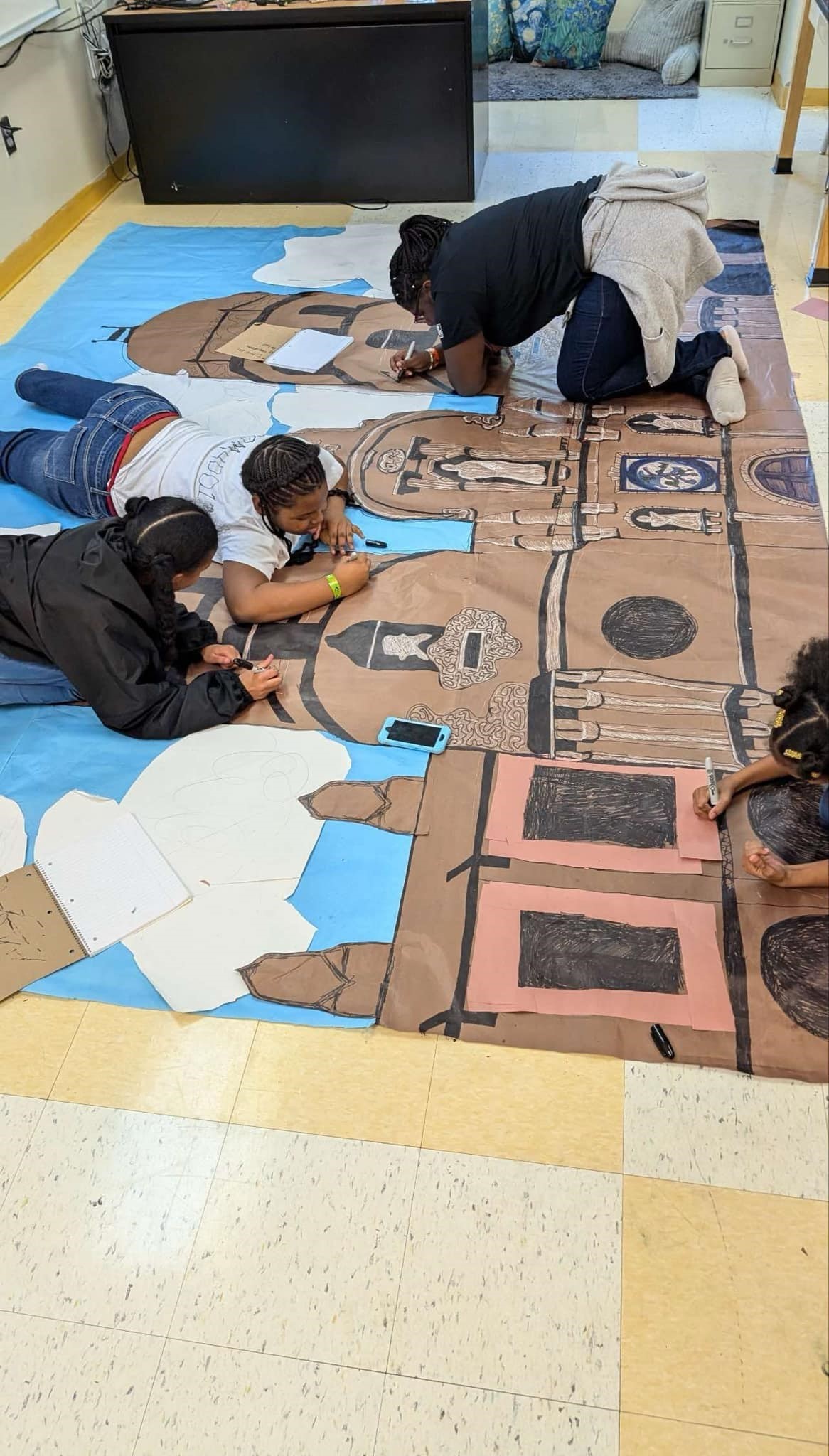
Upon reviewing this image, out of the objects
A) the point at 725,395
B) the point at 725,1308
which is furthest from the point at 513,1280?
the point at 725,395

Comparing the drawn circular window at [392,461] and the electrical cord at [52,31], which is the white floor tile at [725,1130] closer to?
the drawn circular window at [392,461]

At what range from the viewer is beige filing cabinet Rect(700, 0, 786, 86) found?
4824mm

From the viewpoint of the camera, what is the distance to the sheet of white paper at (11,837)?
197 cm

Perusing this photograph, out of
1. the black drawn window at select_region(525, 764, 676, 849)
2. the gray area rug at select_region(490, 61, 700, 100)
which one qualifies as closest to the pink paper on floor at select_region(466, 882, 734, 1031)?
the black drawn window at select_region(525, 764, 676, 849)

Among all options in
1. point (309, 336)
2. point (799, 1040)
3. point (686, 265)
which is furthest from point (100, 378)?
point (799, 1040)

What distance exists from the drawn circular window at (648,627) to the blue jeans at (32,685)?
3.98 feet

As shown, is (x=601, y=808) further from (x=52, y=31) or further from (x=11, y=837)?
(x=52, y=31)

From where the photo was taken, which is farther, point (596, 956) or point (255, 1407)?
point (596, 956)

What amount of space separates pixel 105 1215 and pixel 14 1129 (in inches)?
8.9

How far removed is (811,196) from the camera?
3969 mm

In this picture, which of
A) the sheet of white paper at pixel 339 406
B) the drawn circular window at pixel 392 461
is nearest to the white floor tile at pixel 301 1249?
the drawn circular window at pixel 392 461

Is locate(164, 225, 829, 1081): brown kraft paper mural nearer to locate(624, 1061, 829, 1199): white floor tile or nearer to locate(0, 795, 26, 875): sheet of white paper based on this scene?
locate(624, 1061, 829, 1199): white floor tile

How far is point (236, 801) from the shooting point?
2047 mm

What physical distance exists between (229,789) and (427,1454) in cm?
118
